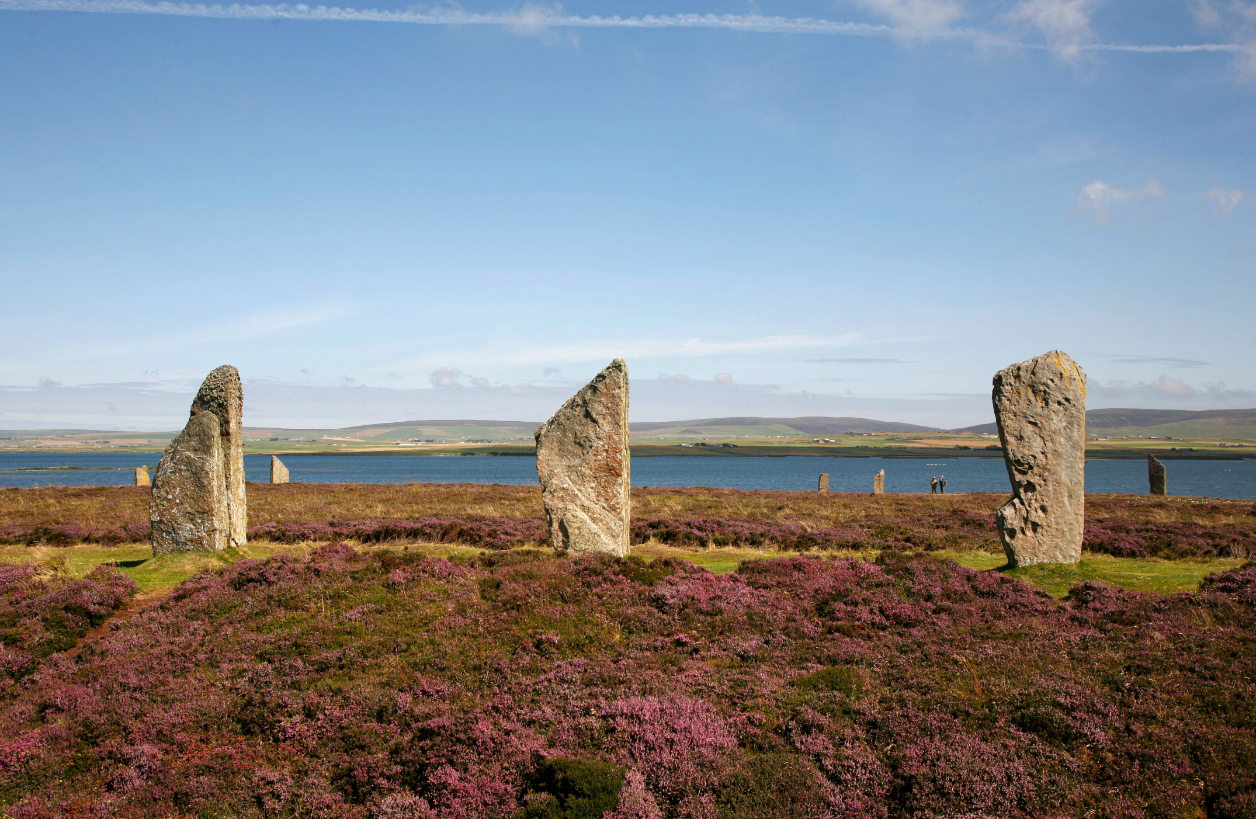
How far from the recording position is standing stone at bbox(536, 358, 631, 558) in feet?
50.4

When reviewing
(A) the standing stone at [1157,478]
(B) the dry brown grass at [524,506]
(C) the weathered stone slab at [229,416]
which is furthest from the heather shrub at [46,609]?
(A) the standing stone at [1157,478]

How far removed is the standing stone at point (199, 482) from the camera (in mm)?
15445

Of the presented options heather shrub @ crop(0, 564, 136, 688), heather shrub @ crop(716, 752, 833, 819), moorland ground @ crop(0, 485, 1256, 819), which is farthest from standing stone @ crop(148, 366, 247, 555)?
heather shrub @ crop(716, 752, 833, 819)

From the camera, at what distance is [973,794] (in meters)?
6.36

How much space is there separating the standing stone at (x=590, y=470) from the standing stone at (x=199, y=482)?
7.10 metres

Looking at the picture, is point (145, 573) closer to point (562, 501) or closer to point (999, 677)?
point (562, 501)

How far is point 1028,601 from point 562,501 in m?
8.95

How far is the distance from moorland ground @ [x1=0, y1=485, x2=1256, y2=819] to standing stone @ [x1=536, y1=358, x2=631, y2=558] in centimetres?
118

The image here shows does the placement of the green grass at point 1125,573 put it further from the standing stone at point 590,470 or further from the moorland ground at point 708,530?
the standing stone at point 590,470

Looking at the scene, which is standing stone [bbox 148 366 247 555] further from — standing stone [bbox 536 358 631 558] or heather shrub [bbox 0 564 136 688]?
standing stone [bbox 536 358 631 558]

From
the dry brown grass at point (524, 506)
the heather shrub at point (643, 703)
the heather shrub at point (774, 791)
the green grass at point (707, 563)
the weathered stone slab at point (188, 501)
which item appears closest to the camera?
the heather shrub at point (774, 791)

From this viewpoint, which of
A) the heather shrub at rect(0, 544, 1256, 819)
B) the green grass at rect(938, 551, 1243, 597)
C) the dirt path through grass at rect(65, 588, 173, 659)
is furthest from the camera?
the green grass at rect(938, 551, 1243, 597)

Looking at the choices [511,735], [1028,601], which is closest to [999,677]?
[1028,601]

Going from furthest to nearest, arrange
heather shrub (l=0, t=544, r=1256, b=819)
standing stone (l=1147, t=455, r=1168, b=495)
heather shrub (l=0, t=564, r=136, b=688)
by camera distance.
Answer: standing stone (l=1147, t=455, r=1168, b=495) → heather shrub (l=0, t=564, r=136, b=688) → heather shrub (l=0, t=544, r=1256, b=819)
